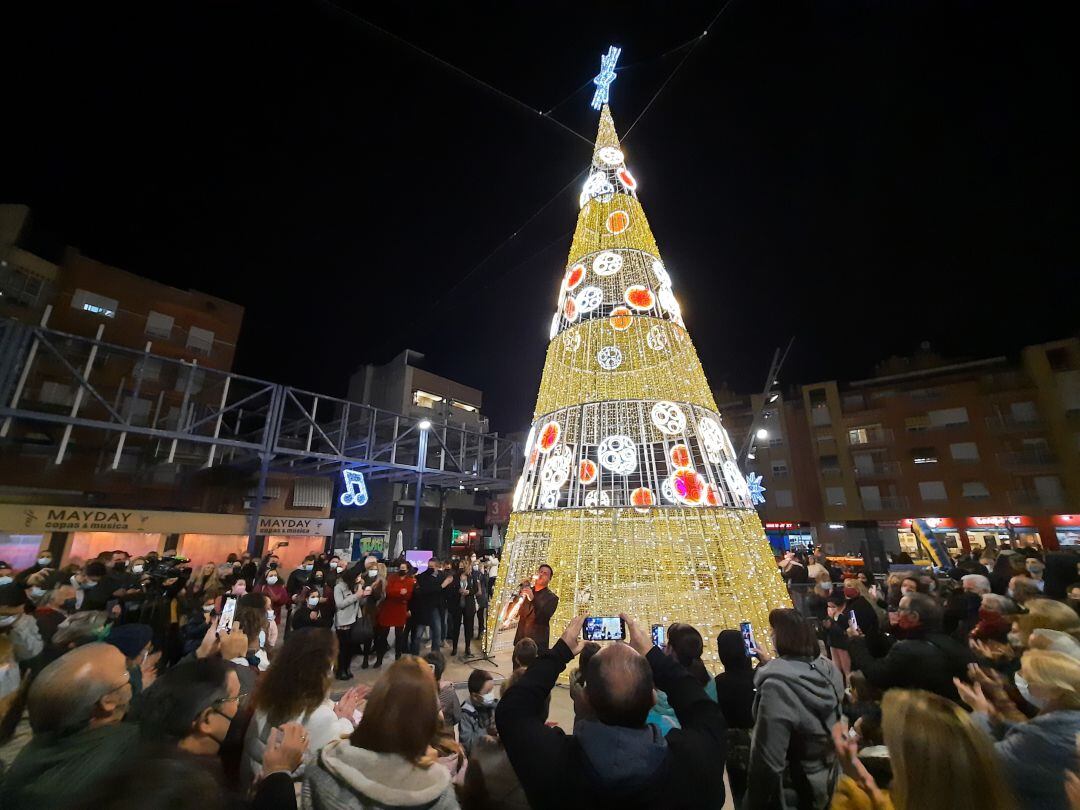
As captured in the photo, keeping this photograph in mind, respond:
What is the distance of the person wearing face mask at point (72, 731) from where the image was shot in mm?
1396

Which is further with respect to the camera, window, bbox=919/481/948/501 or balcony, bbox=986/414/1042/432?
window, bbox=919/481/948/501

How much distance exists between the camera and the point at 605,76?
9.13 metres

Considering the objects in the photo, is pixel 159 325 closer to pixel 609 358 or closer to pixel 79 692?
pixel 609 358

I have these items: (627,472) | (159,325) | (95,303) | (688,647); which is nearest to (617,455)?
(627,472)

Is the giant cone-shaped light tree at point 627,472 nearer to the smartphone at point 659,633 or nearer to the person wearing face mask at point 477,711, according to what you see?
the smartphone at point 659,633

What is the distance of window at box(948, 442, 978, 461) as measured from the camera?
25.9 metres

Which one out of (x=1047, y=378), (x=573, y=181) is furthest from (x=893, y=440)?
(x=573, y=181)

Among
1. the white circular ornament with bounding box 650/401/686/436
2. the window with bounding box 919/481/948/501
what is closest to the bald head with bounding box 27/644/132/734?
the white circular ornament with bounding box 650/401/686/436

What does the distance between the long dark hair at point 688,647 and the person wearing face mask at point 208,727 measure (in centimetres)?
259

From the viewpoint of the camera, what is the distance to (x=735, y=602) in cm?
635

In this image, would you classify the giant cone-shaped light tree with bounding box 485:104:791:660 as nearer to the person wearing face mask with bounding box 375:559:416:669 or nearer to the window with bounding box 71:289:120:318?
the person wearing face mask with bounding box 375:559:416:669

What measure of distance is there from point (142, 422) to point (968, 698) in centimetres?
2560

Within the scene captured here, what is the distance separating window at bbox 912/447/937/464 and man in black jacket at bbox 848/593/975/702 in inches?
1220

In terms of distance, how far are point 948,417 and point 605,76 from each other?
100 ft
